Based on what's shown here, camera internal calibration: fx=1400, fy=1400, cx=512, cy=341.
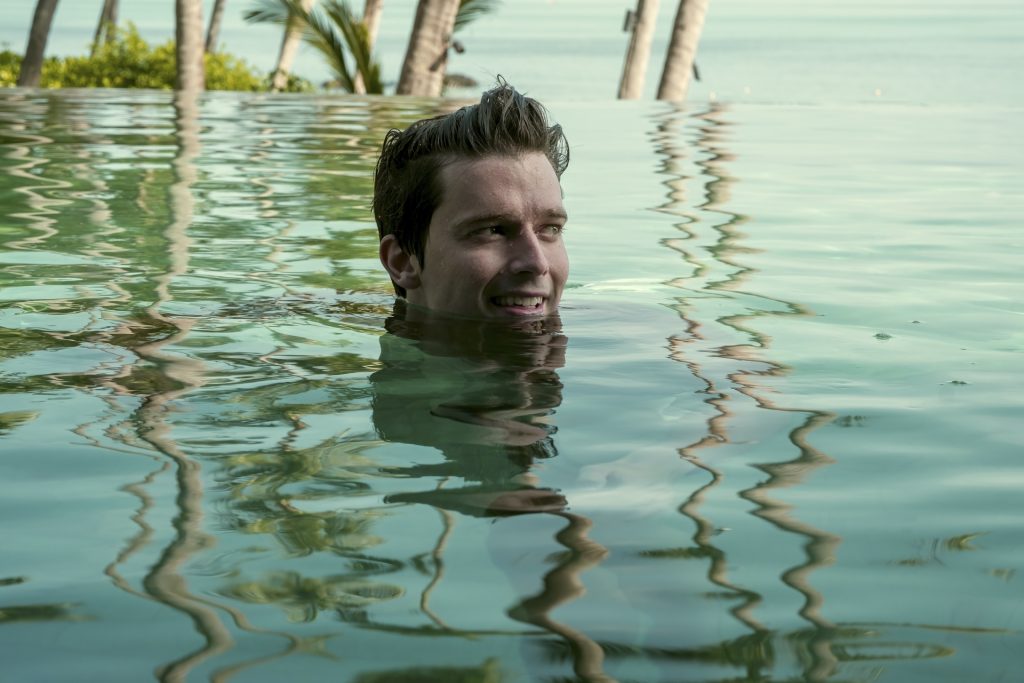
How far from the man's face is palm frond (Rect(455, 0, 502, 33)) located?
13.6 metres

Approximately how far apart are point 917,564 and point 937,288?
122 inches

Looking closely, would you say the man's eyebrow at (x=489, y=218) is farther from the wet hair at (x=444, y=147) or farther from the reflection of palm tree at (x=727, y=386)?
the reflection of palm tree at (x=727, y=386)

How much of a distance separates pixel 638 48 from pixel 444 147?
1586cm

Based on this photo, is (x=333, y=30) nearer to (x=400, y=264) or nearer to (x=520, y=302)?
(x=400, y=264)

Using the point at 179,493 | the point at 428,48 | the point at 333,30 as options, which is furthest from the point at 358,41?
the point at 179,493

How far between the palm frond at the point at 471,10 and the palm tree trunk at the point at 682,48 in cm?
224

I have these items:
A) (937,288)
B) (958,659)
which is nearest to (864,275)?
(937,288)

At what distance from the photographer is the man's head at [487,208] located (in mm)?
3738

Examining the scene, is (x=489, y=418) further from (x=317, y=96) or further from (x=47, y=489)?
(x=317, y=96)

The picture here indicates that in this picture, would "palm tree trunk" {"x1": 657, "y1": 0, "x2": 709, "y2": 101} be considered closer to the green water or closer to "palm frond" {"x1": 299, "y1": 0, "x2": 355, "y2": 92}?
"palm frond" {"x1": 299, "y1": 0, "x2": 355, "y2": 92}

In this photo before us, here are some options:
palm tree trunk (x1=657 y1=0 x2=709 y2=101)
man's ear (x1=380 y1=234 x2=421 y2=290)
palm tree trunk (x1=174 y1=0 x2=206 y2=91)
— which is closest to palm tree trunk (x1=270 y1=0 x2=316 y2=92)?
palm tree trunk (x1=174 y1=0 x2=206 y2=91)

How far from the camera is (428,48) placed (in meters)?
15.8

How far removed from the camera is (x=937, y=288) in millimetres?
5062

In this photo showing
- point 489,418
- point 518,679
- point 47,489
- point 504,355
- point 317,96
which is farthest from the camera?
point 317,96
